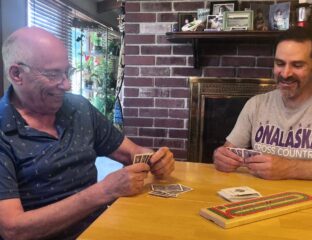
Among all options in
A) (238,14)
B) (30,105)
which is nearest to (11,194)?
(30,105)

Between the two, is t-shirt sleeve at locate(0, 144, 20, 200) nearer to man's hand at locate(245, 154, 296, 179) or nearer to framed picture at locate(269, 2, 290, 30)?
man's hand at locate(245, 154, 296, 179)

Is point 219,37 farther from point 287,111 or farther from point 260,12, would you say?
point 287,111

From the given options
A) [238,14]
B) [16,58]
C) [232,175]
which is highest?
[238,14]

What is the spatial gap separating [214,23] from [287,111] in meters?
1.11

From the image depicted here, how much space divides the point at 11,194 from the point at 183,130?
1.90 meters

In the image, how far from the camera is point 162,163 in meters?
1.43

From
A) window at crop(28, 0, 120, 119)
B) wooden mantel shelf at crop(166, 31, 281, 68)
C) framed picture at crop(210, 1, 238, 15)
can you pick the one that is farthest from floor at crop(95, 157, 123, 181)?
framed picture at crop(210, 1, 238, 15)

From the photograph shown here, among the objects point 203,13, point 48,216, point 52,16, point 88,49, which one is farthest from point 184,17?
point 88,49

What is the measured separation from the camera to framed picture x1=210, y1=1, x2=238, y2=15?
2676 mm

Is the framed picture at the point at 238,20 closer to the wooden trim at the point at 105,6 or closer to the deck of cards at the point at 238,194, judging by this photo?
the deck of cards at the point at 238,194

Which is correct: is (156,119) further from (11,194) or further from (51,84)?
(11,194)

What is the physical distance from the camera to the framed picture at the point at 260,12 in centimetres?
264

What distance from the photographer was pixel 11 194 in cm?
116

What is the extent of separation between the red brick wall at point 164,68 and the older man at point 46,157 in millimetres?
1377
